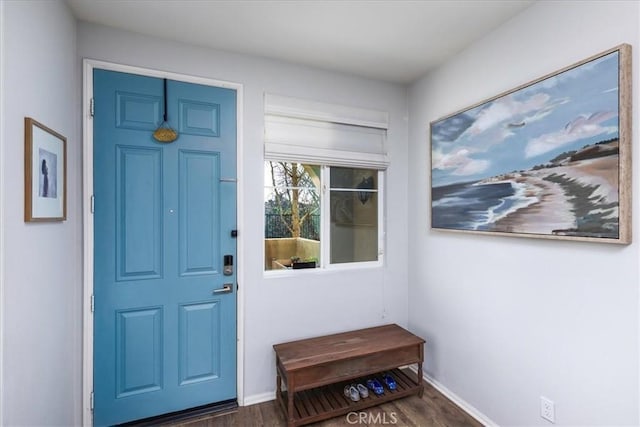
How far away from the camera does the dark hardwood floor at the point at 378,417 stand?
198 cm

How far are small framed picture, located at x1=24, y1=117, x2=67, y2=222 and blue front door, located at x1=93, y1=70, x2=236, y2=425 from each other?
1.00 ft

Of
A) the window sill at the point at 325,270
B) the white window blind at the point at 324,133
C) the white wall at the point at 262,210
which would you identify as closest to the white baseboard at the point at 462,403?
the white wall at the point at 262,210

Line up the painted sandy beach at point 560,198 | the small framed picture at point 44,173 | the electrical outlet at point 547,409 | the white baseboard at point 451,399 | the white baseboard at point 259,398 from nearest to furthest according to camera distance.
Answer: the small framed picture at point 44,173
the painted sandy beach at point 560,198
the electrical outlet at point 547,409
the white baseboard at point 451,399
the white baseboard at point 259,398

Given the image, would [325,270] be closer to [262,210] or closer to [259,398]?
[262,210]

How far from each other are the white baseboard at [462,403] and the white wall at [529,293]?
0.12ft

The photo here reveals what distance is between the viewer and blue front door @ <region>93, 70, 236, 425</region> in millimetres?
1886

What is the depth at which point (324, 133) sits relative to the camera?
2.41 m

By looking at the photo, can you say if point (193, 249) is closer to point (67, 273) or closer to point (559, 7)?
point (67, 273)

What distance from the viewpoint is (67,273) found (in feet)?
5.51

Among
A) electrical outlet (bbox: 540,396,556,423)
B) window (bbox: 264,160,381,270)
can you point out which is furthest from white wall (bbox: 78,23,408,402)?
electrical outlet (bbox: 540,396,556,423)

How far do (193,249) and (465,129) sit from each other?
6.74 ft

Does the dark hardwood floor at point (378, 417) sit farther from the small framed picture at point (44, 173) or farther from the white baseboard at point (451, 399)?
the small framed picture at point (44, 173)

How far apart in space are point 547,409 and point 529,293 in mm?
612

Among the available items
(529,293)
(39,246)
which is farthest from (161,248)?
(529,293)
